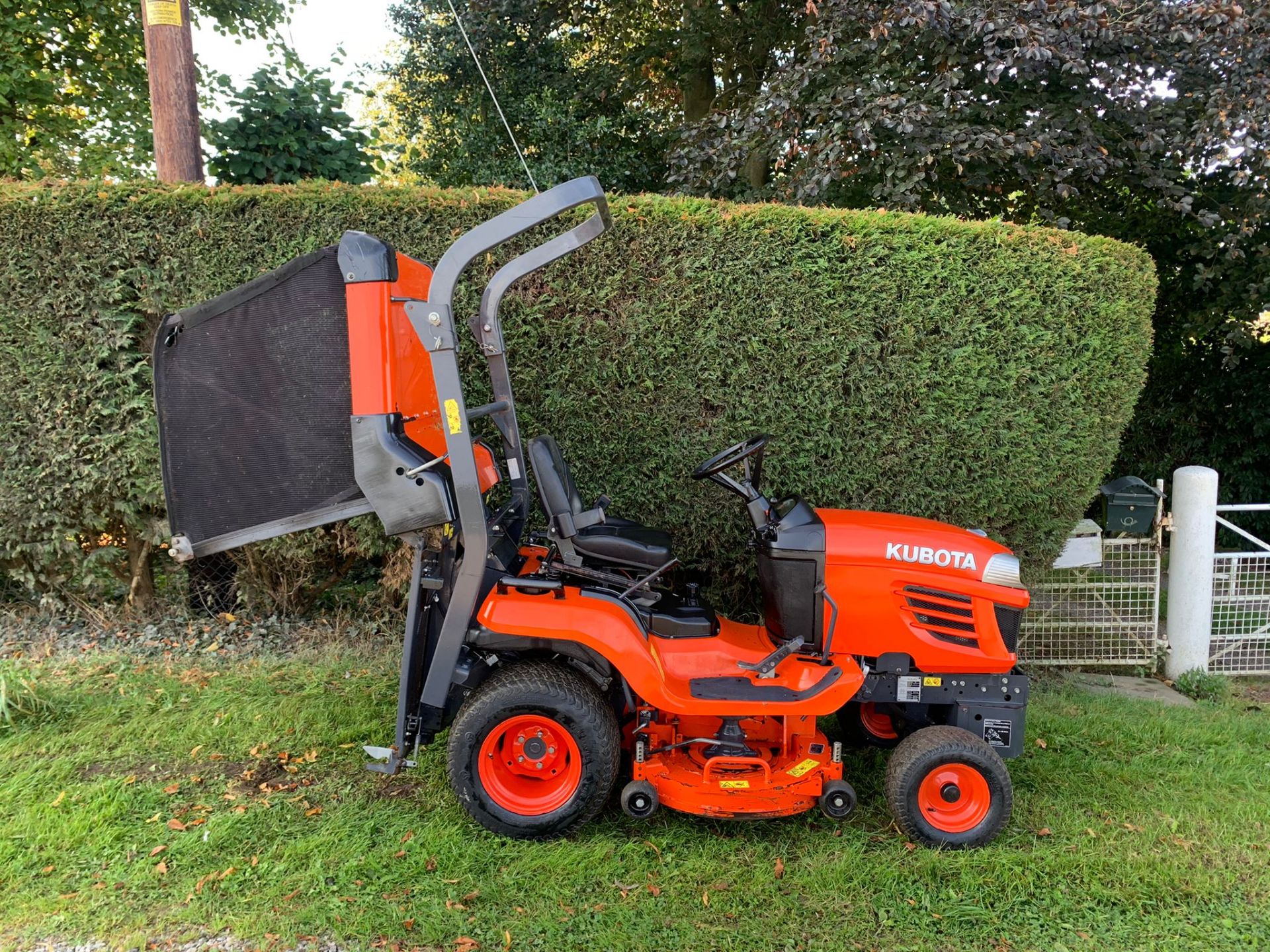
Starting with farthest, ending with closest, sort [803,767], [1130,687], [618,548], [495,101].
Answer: [1130,687]
[495,101]
[618,548]
[803,767]

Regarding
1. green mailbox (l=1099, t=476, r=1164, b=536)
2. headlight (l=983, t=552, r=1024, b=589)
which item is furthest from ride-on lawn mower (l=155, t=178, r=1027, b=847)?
green mailbox (l=1099, t=476, r=1164, b=536)

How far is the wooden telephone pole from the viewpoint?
471cm

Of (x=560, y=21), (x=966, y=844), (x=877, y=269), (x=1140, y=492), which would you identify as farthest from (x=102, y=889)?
(x=560, y=21)

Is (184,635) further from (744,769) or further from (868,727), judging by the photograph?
(868,727)

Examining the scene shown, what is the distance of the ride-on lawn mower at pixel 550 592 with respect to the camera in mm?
2812

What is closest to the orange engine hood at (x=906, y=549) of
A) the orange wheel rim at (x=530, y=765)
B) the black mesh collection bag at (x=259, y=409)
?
the orange wheel rim at (x=530, y=765)

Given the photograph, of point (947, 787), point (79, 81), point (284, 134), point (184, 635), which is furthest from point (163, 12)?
point (947, 787)

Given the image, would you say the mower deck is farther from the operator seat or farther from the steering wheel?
the steering wheel

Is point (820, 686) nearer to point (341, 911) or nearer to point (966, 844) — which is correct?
point (966, 844)

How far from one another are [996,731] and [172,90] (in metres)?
5.43

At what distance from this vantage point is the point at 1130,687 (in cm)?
486

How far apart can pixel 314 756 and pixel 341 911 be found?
1084mm

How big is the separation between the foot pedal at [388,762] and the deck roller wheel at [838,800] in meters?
1.53

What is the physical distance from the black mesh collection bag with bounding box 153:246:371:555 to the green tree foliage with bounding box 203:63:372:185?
2452 mm
